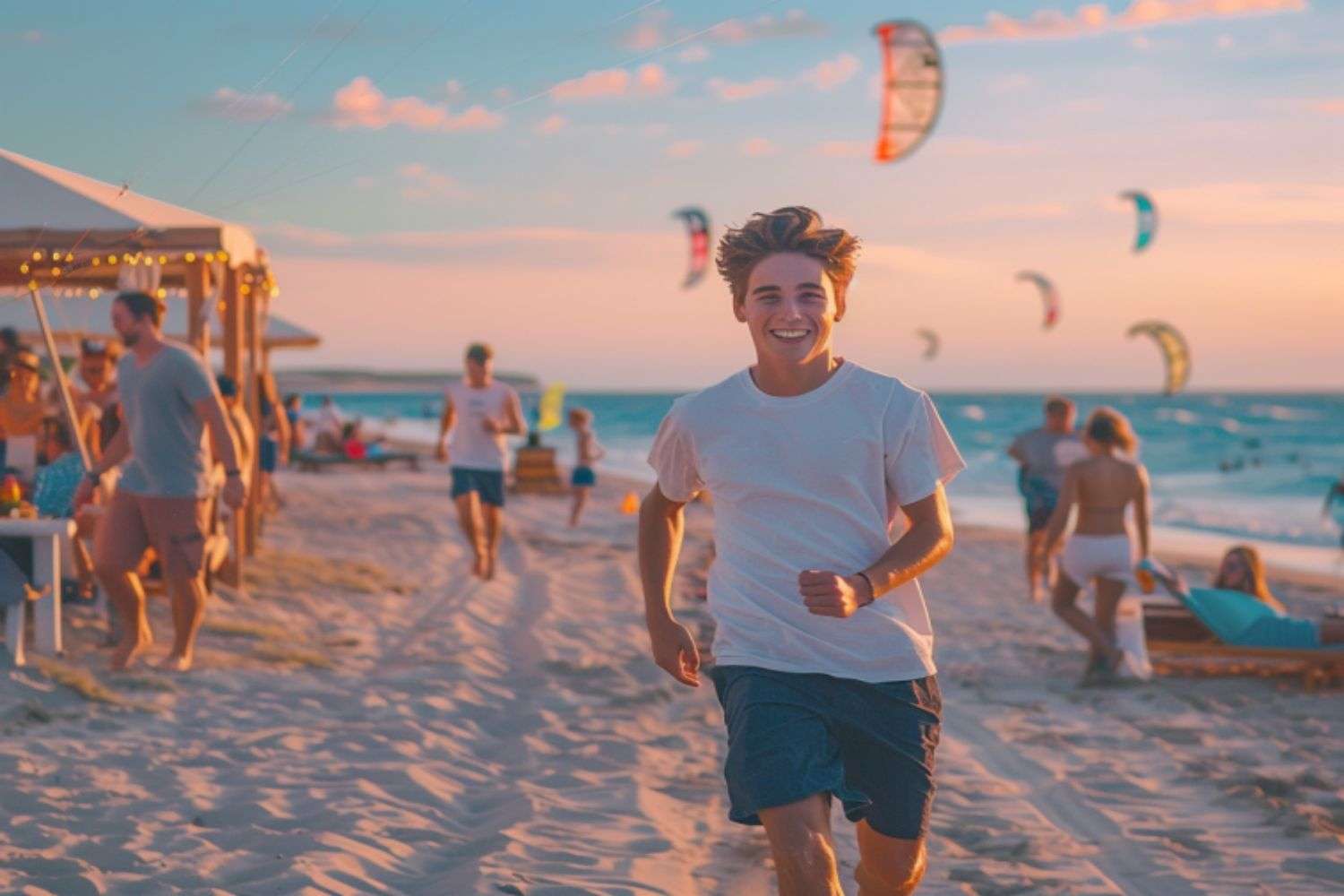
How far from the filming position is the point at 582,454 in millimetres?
16719

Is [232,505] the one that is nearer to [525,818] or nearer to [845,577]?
[525,818]

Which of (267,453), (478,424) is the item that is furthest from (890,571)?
(267,453)

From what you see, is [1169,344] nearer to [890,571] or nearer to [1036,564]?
[1036,564]

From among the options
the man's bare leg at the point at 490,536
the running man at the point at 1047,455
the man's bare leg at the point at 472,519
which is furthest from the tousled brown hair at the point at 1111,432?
the man's bare leg at the point at 490,536

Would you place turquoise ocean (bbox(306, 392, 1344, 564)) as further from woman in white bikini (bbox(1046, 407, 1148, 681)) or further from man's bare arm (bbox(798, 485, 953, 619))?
man's bare arm (bbox(798, 485, 953, 619))

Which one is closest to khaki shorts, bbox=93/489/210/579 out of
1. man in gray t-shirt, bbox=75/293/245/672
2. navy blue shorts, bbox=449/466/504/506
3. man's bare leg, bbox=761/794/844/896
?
man in gray t-shirt, bbox=75/293/245/672

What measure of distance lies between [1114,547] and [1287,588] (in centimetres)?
753

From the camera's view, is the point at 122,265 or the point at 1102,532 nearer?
the point at 1102,532

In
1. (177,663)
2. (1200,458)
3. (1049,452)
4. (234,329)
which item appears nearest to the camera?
(177,663)

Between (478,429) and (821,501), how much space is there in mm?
7885

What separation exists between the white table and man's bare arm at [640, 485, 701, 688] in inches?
188

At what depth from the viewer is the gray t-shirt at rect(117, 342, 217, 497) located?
680cm

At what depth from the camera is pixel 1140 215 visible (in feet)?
80.0

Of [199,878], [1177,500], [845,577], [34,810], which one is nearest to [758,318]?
[845,577]
